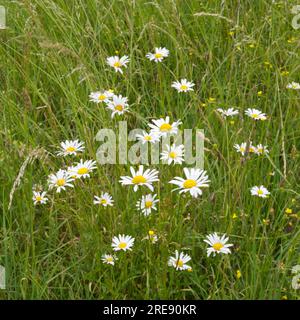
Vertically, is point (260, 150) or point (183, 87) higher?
point (183, 87)

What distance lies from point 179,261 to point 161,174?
0.29 meters

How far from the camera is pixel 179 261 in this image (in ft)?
5.09

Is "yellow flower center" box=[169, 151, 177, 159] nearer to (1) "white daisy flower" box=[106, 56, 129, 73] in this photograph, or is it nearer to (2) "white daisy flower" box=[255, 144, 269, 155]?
(2) "white daisy flower" box=[255, 144, 269, 155]

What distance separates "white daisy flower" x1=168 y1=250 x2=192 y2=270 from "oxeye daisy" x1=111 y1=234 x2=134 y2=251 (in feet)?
0.37

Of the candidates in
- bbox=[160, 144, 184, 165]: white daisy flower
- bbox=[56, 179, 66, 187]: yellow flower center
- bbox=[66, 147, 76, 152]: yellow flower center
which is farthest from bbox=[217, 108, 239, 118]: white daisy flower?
bbox=[56, 179, 66, 187]: yellow flower center

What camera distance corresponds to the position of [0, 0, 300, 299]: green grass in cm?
159

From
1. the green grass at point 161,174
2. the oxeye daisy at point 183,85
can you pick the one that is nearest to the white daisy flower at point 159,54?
the green grass at point 161,174

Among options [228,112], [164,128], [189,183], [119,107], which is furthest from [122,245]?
[228,112]

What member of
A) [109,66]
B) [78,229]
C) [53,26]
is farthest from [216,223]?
[53,26]

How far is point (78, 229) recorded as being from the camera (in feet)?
5.72

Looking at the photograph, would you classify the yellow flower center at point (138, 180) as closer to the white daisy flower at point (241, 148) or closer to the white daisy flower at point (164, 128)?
the white daisy flower at point (164, 128)

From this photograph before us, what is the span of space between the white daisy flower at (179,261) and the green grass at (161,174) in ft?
0.07

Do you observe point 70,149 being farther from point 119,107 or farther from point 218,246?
point 218,246
